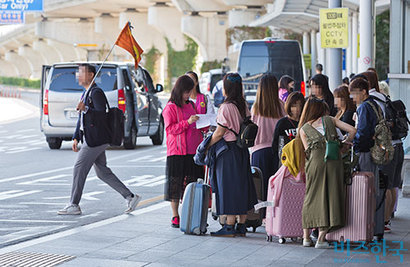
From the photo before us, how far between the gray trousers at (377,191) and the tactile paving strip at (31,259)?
2908mm

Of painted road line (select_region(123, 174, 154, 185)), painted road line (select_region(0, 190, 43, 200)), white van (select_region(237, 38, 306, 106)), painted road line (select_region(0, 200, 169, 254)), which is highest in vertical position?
white van (select_region(237, 38, 306, 106))

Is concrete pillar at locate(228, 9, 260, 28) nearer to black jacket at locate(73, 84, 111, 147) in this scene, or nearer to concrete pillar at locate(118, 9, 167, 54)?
concrete pillar at locate(118, 9, 167, 54)

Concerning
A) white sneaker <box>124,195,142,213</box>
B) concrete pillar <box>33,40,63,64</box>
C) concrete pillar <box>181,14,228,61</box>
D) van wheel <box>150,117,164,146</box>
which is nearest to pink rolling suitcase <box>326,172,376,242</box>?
white sneaker <box>124,195,142,213</box>

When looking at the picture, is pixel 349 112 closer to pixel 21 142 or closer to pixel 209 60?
pixel 21 142

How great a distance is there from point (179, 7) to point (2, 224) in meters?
52.7

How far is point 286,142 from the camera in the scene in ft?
29.2

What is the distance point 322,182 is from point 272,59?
20.8 m

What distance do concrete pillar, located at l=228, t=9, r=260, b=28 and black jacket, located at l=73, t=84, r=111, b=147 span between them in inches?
1857

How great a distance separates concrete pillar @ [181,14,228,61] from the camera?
63.0 meters

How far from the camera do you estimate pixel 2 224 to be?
33.1 ft

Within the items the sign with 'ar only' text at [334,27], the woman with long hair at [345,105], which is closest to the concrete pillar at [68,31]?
the sign with 'ar only' text at [334,27]

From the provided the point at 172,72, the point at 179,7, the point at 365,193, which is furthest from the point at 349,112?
the point at 172,72

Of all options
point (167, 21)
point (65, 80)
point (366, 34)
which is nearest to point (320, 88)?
point (366, 34)

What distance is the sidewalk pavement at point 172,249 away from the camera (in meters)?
7.58
